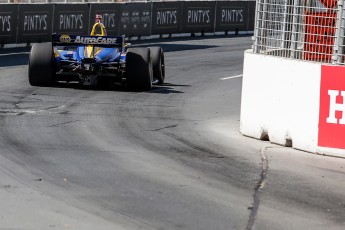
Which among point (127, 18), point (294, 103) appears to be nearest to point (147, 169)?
point (294, 103)

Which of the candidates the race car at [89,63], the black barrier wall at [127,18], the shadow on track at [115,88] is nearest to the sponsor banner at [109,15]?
the black barrier wall at [127,18]

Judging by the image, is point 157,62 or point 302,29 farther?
point 157,62

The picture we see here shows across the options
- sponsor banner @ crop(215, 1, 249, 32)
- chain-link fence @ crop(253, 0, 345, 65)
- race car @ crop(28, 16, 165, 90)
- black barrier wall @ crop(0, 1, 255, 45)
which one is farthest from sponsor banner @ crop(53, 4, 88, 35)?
chain-link fence @ crop(253, 0, 345, 65)

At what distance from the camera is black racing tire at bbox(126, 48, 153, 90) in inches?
828

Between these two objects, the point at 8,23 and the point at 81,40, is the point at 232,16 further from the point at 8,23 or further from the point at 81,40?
the point at 81,40

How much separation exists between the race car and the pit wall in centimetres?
Answer: 589

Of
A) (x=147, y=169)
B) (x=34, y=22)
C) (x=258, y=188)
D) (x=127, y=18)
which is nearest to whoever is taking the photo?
(x=258, y=188)

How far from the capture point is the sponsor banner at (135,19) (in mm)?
36312

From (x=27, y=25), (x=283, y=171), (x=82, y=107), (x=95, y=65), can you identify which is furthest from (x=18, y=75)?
(x=283, y=171)

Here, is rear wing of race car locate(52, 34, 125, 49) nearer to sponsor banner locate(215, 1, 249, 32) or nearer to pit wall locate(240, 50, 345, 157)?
pit wall locate(240, 50, 345, 157)

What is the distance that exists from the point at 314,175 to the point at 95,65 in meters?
9.09

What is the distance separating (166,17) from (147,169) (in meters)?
26.7

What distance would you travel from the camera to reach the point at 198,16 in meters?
40.7

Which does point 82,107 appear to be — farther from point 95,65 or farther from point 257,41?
point 257,41
